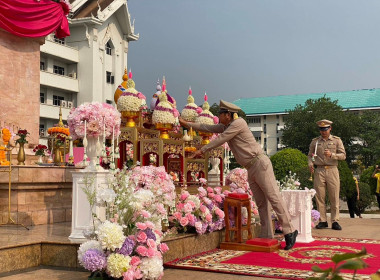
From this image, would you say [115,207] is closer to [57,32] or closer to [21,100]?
[21,100]

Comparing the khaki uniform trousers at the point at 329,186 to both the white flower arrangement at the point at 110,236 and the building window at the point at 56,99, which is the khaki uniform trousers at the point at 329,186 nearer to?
the white flower arrangement at the point at 110,236

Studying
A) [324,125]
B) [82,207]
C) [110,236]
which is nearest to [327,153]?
[324,125]

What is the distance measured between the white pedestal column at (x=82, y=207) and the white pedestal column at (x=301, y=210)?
130 inches

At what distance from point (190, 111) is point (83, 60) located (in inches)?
987

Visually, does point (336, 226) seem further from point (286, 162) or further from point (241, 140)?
point (286, 162)

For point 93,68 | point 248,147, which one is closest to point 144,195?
point 248,147

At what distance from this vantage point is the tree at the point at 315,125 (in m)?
44.8

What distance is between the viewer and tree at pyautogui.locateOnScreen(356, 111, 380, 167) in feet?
150

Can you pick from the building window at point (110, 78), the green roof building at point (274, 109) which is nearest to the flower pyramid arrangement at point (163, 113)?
the building window at point (110, 78)

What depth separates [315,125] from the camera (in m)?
45.4

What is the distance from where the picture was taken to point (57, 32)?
12.2 m

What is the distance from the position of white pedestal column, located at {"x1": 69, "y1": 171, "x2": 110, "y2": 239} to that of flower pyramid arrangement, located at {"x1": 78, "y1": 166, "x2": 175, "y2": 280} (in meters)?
0.47

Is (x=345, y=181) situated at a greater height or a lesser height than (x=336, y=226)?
greater

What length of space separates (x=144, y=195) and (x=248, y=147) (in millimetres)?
2254
